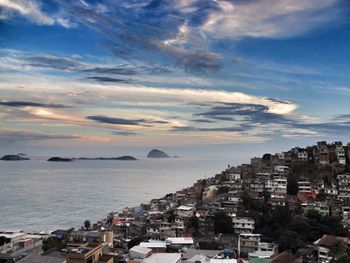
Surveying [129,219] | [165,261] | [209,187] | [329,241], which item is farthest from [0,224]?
[329,241]

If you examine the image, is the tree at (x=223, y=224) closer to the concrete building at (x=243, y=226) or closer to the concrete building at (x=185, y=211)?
the concrete building at (x=243, y=226)

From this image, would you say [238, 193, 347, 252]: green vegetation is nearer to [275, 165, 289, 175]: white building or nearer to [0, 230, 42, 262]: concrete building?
[275, 165, 289, 175]: white building

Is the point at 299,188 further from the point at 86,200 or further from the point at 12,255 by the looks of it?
the point at 86,200

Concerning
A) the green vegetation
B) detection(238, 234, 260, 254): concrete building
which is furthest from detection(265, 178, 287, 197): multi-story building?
detection(238, 234, 260, 254): concrete building

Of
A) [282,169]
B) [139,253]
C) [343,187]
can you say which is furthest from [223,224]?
[282,169]

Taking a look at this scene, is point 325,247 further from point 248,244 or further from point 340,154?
point 340,154

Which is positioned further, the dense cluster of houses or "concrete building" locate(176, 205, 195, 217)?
"concrete building" locate(176, 205, 195, 217)
